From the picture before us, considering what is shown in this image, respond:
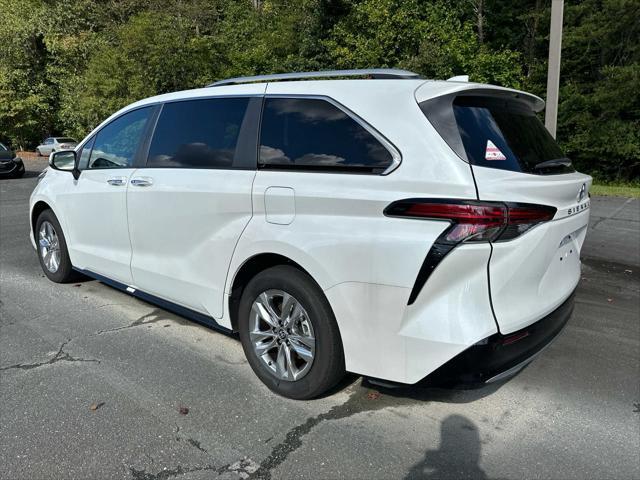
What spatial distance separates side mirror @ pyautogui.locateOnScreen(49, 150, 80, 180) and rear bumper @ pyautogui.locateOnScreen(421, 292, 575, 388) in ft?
12.7

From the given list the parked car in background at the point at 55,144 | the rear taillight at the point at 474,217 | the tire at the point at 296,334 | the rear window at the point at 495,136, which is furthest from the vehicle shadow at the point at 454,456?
the parked car in background at the point at 55,144

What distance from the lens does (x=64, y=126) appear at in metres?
35.2

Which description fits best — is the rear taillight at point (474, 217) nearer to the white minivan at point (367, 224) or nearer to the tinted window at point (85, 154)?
the white minivan at point (367, 224)

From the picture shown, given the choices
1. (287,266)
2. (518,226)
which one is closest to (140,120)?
(287,266)

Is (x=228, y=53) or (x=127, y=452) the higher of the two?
(x=228, y=53)

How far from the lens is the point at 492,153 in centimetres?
255

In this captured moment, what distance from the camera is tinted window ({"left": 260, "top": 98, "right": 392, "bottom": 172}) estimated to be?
2.72 meters

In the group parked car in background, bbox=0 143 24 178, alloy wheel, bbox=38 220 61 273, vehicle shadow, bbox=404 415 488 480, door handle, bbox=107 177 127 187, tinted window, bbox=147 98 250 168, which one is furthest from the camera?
parked car in background, bbox=0 143 24 178

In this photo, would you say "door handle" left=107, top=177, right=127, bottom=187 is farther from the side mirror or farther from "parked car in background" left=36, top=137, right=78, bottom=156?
"parked car in background" left=36, top=137, right=78, bottom=156

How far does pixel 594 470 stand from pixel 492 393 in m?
0.78

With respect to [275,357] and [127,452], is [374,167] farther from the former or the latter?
[127,452]

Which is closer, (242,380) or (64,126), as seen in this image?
(242,380)

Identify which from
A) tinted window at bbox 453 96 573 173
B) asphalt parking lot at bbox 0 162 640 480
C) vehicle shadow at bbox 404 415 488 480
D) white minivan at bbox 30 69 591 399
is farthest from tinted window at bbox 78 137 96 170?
vehicle shadow at bbox 404 415 488 480

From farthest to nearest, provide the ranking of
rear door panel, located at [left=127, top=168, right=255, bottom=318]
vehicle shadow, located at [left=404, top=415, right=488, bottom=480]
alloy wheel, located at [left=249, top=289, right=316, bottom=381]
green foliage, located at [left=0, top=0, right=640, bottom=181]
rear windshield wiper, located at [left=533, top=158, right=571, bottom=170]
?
green foliage, located at [left=0, top=0, right=640, bottom=181] < rear door panel, located at [left=127, top=168, right=255, bottom=318] < alloy wheel, located at [left=249, top=289, right=316, bottom=381] < rear windshield wiper, located at [left=533, top=158, right=571, bottom=170] < vehicle shadow, located at [left=404, top=415, right=488, bottom=480]
